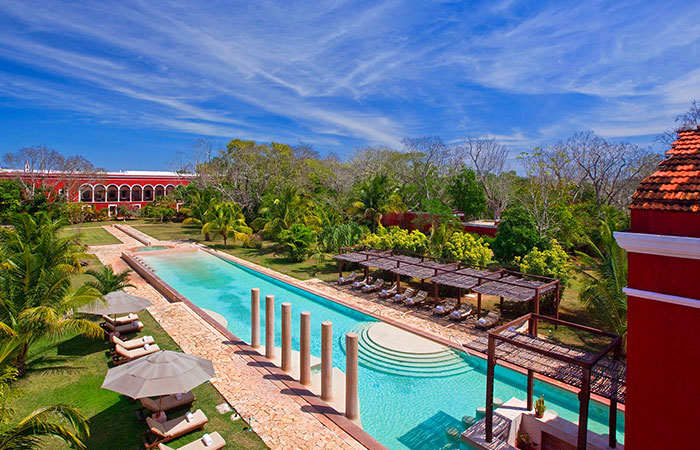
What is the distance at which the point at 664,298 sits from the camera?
4586 millimetres

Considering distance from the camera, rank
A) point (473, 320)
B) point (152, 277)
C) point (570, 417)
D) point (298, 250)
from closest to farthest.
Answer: point (570, 417)
point (473, 320)
point (152, 277)
point (298, 250)

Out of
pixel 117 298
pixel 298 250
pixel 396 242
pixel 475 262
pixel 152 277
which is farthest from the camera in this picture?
pixel 298 250

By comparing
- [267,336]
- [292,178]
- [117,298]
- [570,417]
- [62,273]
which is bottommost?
[570,417]

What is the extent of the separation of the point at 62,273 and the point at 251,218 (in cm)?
2361

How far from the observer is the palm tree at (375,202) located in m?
24.6

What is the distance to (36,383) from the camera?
8.73 meters

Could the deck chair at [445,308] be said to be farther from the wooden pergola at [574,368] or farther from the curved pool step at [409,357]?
the wooden pergola at [574,368]

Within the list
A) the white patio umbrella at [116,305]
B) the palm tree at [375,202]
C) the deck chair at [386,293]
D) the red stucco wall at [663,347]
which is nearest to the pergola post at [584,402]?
the red stucco wall at [663,347]

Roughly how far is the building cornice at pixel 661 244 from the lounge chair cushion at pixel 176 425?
7.35m

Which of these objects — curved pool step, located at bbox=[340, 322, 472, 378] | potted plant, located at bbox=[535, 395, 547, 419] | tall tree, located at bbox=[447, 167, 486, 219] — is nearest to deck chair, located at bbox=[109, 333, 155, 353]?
curved pool step, located at bbox=[340, 322, 472, 378]

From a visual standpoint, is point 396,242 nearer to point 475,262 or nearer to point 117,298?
point 475,262

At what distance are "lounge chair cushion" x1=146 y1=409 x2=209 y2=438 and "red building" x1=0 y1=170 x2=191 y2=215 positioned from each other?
42.8 meters

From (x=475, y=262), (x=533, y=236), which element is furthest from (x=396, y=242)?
(x=533, y=236)

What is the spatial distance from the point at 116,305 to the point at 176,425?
5.10m
